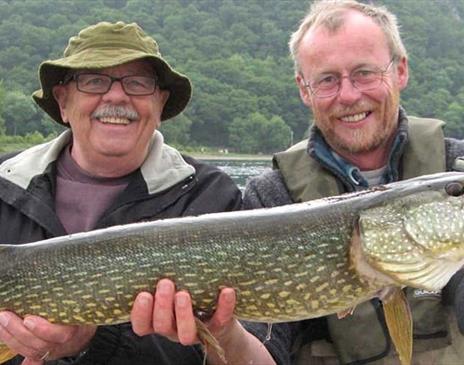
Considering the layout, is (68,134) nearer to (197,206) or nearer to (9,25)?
(197,206)

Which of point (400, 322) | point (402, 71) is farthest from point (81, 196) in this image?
point (402, 71)

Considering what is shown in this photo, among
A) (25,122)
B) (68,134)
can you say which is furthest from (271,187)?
(25,122)

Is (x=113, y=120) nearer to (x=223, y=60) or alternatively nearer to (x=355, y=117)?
(x=355, y=117)

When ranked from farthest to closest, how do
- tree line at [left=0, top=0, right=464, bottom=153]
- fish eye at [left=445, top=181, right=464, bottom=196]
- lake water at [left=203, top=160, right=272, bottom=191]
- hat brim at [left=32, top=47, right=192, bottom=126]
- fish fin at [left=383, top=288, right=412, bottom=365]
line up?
tree line at [left=0, top=0, right=464, bottom=153] → lake water at [left=203, top=160, right=272, bottom=191] → hat brim at [left=32, top=47, right=192, bottom=126] → fish fin at [left=383, top=288, right=412, bottom=365] → fish eye at [left=445, top=181, right=464, bottom=196]

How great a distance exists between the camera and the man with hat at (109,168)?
3.64m

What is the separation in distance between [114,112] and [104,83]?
0.19 metres

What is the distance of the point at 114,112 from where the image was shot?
384cm

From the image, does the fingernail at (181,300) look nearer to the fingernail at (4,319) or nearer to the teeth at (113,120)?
the fingernail at (4,319)

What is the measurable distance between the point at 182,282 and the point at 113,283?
306 mm

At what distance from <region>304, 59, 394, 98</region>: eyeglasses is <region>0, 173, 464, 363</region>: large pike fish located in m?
1.07

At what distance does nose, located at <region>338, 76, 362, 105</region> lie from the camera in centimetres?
386

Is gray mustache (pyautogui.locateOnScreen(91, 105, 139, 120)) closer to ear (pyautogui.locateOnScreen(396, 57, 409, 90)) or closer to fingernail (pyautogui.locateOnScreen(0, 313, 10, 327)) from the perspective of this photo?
fingernail (pyautogui.locateOnScreen(0, 313, 10, 327))

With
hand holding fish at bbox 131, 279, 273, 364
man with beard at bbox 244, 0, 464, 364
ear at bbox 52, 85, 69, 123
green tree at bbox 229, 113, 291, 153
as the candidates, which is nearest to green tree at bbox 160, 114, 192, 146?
green tree at bbox 229, 113, 291, 153

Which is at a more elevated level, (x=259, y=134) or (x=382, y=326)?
(x=382, y=326)
